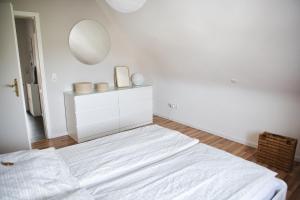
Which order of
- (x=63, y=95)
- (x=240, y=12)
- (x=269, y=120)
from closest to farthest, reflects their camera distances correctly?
(x=240, y=12) < (x=269, y=120) < (x=63, y=95)

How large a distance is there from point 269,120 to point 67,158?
8.51 ft

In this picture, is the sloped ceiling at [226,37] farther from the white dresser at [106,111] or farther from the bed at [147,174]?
the bed at [147,174]

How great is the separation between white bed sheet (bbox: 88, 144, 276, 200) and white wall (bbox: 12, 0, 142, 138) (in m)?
2.32

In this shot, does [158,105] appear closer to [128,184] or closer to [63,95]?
[63,95]

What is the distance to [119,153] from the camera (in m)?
1.79

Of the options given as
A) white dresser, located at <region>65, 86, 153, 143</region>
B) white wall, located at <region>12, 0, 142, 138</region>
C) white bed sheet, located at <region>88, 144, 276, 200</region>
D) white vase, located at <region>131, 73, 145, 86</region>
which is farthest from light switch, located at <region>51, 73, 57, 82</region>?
white bed sheet, located at <region>88, 144, 276, 200</region>

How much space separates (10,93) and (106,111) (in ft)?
4.35

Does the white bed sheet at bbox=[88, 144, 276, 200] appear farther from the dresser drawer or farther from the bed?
the dresser drawer

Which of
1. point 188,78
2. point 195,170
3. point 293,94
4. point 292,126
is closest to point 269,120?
point 292,126

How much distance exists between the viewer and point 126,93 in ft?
11.8

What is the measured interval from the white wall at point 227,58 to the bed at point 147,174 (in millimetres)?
1301

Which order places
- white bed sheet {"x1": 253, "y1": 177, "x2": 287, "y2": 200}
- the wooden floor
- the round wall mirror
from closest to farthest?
white bed sheet {"x1": 253, "y1": 177, "x2": 287, "y2": 200} → the wooden floor → the round wall mirror

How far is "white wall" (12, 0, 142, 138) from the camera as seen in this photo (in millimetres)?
3041

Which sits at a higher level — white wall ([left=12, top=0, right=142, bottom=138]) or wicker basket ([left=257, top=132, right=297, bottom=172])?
white wall ([left=12, top=0, right=142, bottom=138])
